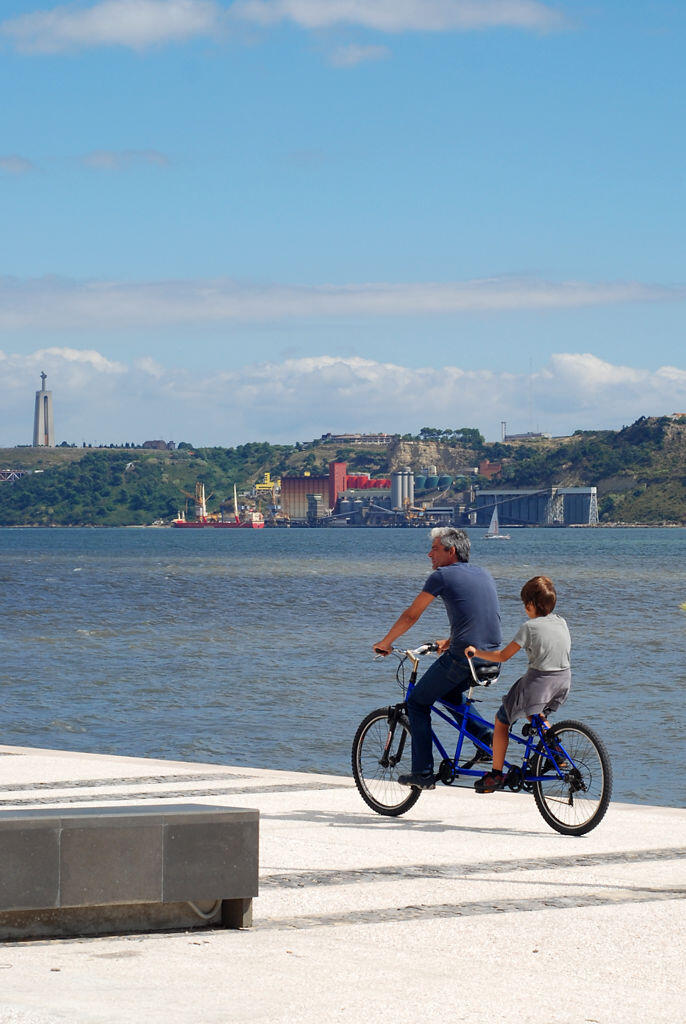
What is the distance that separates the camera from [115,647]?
3956 cm

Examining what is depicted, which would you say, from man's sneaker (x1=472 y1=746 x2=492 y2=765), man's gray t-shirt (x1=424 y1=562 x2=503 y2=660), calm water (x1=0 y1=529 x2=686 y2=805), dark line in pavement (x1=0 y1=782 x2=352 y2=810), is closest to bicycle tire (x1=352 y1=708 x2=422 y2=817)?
man's sneaker (x1=472 y1=746 x2=492 y2=765)

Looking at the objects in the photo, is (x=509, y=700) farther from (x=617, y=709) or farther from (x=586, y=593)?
(x=586, y=593)

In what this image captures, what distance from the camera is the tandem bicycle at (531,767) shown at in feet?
29.7

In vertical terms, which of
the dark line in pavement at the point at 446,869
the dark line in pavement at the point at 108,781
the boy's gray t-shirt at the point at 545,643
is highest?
the boy's gray t-shirt at the point at 545,643

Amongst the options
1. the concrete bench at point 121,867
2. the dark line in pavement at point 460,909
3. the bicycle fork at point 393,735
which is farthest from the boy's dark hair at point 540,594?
the concrete bench at point 121,867

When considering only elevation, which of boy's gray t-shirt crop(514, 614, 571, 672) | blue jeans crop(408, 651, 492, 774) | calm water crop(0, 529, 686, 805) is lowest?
calm water crop(0, 529, 686, 805)

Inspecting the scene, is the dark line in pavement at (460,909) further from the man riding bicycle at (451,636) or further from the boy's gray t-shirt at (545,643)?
the man riding bicycle at (451,636)

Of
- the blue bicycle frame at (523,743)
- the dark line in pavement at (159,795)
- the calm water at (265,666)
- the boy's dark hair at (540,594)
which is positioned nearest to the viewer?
the blue bicycle frame at (523,743)

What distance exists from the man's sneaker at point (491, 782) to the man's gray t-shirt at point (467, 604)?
29.1 inches

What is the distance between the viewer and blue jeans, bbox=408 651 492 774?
372 inches

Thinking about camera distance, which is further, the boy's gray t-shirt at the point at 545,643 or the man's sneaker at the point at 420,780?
the man's sneaker at the point at 420,780

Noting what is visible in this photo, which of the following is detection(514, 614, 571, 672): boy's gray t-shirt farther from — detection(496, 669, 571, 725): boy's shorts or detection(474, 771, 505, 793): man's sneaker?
detection(474, 771, 505, 793): man's sneaker

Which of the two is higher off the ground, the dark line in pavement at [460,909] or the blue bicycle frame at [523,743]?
the blue bicycle frame at [523,743]

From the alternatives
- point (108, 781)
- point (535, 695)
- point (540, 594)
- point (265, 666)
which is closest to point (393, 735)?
point (535, 695)
